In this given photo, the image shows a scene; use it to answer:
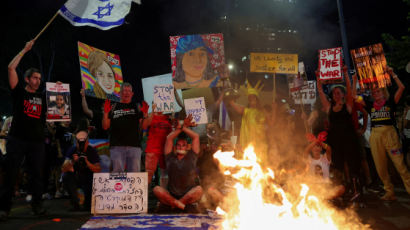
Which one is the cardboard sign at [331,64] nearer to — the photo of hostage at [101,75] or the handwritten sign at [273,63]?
the handwritten sign at [273,63]

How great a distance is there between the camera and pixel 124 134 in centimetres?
498

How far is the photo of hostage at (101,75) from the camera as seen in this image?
6.88 metres

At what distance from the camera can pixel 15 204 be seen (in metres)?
5.58

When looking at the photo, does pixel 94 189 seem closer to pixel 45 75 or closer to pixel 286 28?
pixel 45 75

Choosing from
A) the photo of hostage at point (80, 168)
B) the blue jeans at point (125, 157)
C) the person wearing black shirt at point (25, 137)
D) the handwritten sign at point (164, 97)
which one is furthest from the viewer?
the handwritten sign at point (164, 97)

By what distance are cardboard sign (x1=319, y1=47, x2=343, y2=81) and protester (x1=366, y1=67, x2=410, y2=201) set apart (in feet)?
4.27

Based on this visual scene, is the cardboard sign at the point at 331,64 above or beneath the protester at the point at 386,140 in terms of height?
above

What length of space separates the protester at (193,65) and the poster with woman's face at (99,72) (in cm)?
161

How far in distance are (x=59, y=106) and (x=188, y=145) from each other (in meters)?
3.18

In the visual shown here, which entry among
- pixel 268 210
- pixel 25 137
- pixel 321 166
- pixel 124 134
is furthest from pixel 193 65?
pixel 268 210

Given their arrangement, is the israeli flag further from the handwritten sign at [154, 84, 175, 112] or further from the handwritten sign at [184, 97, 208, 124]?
the handwritten sign at [184, 97, 208, 124]

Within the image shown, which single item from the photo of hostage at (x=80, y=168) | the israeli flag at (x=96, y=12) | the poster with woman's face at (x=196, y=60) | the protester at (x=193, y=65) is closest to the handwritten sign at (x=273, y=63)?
the poster with woman's face at (x=196, y=60)

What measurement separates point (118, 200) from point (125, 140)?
1.04m

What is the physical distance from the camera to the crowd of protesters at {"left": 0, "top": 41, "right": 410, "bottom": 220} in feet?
14.4
